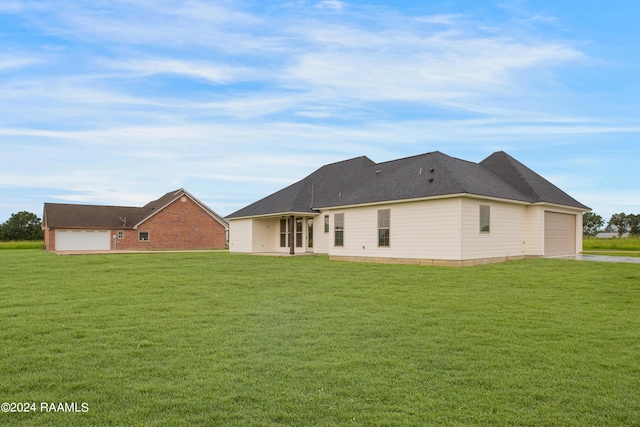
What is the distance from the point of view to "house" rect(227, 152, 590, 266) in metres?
16.5

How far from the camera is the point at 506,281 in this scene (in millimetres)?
12148

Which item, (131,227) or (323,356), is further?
(131,227)

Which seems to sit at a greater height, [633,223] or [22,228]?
[633,223]

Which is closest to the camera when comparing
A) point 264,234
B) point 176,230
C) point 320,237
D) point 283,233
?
point 320,237

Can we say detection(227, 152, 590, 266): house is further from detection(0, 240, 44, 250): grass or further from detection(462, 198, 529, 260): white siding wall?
detection(0, 240, 44, 250): grass

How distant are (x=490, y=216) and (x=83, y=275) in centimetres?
1460

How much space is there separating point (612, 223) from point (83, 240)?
86262 millimetres

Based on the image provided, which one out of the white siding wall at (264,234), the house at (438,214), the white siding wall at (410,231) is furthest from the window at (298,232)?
the white siding wall at (410,231)

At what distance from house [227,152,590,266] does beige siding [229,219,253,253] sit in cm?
227

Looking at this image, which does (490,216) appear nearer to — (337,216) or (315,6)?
(337,216)

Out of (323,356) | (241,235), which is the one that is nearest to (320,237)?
(241,235)

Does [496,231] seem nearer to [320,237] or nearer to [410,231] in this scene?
[410,231]

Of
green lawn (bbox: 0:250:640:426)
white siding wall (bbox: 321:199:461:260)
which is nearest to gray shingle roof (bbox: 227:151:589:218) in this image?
white siding wall (bbox: 321:199:461:260)

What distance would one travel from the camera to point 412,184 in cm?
1845
